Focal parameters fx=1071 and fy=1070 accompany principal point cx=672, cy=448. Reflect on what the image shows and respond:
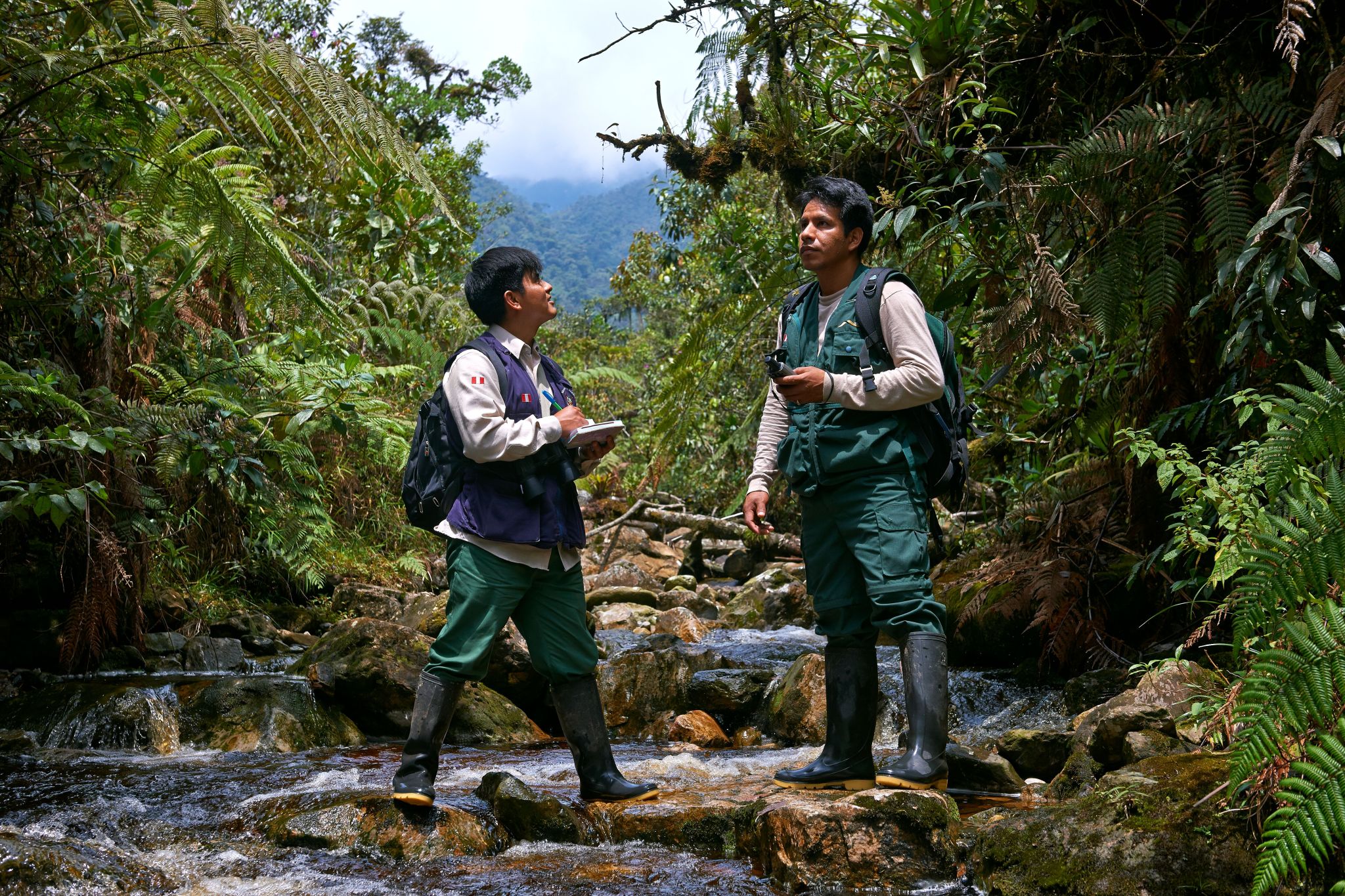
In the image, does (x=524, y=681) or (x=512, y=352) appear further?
(x=524, y=681)

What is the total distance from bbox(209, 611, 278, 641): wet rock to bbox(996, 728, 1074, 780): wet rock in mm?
6512

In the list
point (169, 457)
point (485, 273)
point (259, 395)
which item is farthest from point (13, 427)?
point (485, 273)

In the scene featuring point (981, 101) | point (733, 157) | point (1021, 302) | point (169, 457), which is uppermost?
point (733, 157)

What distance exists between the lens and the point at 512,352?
12.8 ft

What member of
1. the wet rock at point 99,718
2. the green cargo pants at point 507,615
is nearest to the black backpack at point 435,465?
the green cargo pants at point 507,615

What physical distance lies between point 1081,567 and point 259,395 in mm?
A: 4922

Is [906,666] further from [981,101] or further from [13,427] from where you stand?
[13,427]

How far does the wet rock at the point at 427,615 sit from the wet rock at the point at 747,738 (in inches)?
90.9

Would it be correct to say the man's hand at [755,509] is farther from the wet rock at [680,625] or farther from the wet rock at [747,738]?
the wet rock at [680,625]

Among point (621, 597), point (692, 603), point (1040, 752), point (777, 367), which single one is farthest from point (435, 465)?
point (692, 603)

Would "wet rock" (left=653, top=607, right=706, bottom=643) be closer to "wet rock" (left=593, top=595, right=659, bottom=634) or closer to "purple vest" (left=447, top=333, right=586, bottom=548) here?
"wet rock" (left=593, top=595, right=659, bottom=634)

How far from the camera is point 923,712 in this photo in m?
3.31

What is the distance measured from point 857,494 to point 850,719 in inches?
29.4

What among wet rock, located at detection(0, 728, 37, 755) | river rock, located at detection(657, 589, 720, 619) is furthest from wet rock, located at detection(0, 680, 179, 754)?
river rock, located at detection(657, 589, 720, 619)
